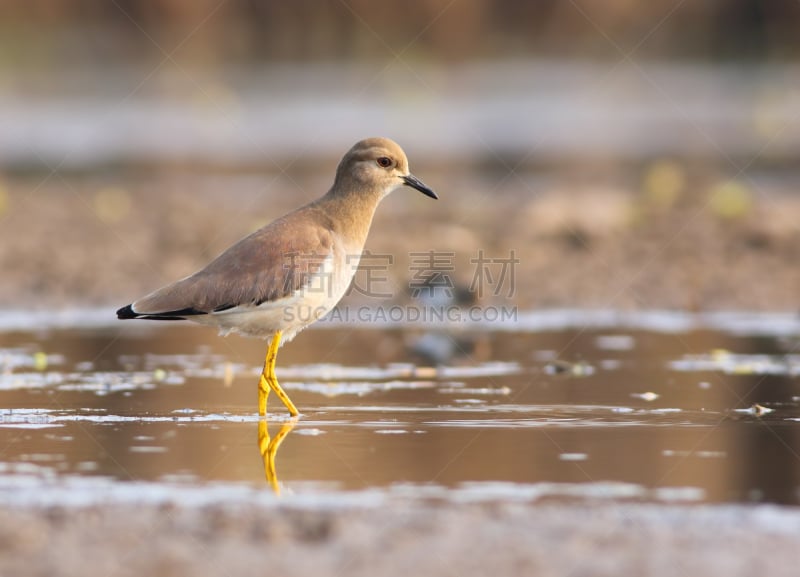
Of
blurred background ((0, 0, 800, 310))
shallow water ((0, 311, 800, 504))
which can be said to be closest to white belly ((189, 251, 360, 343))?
shallow water ((0, 311, 800, 504))

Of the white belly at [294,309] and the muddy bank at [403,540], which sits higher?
the white belly at [294,309]

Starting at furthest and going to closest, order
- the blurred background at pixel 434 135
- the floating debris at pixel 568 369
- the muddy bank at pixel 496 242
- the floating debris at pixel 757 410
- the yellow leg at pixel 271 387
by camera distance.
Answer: the blurred background at pixel 434 135 < the muddy bank at pixel 496 242 < the floating debris at pixel 568 369 < the yellow leg at pixel 271 387 < the floating debris at pixel 757 410

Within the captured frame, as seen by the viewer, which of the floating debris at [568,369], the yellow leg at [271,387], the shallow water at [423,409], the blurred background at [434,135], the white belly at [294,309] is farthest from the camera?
the blurred background at [434,135]

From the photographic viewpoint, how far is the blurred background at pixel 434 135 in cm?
1236

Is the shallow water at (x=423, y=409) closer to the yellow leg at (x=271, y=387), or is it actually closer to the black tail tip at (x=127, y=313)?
the yellow leg at (x=271, y=387)

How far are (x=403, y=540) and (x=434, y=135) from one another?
1934 cm

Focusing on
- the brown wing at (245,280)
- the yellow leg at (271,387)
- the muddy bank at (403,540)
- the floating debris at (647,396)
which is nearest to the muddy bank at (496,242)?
the floating debris at (647,396)

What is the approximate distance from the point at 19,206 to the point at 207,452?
977 cm

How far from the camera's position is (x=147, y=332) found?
10414 mm

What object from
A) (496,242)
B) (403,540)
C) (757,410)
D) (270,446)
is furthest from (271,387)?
(496,242)

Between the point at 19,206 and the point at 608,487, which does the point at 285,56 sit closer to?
the point at 19,206

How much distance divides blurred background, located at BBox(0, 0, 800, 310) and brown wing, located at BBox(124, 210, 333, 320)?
376cm

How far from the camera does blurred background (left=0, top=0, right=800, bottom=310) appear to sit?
12.4 m

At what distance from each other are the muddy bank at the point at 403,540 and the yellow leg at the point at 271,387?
2.21 meters
